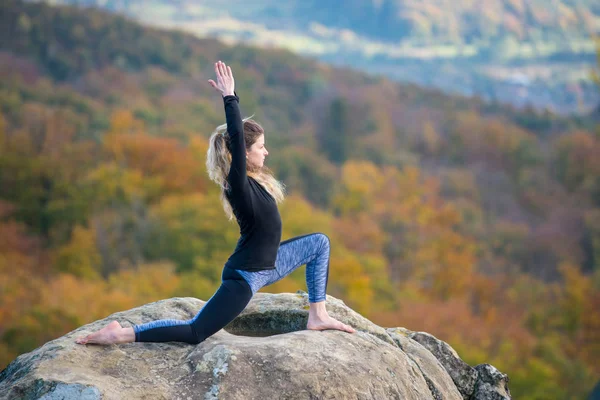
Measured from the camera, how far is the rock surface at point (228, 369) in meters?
4.59

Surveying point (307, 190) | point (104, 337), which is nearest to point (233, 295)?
point (104, 337)

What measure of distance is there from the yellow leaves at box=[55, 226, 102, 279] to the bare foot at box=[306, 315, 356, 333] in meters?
35.3

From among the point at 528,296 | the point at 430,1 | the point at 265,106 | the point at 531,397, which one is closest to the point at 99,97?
the point at 265,106

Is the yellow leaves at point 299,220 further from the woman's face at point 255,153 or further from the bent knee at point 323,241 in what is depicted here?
the woman's face at point 255,153

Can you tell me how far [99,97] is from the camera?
7975 centimetres

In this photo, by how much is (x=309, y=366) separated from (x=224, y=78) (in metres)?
2.03

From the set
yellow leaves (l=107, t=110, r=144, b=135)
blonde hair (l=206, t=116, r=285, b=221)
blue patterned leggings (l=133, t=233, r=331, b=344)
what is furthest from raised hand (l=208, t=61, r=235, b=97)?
yellow leaves (l=107, t=110, r=144, b=135)

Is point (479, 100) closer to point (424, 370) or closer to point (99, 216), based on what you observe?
point (99, 216)

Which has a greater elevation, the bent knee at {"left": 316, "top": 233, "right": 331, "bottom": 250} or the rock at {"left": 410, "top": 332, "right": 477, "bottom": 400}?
the bent knee at {"left": 316, "top": 233, "right": 331, "bottom": 250}

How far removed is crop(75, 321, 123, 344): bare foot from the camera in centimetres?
502

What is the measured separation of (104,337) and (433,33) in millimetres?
155662

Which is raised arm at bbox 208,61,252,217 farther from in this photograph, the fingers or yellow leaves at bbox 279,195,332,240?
yellow leaves at bbox 279,195,332,240

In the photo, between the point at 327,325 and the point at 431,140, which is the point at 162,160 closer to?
the point at 431,140

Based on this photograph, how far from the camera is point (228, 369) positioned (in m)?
4.76
